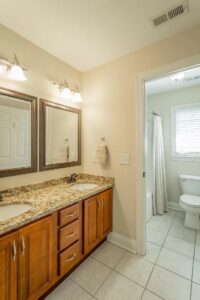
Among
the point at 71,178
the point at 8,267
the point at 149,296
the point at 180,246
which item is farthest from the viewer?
the point at 71,178

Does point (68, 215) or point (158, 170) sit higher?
point (158, 170)

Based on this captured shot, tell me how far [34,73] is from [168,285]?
2.54m

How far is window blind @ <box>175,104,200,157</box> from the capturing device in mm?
3016

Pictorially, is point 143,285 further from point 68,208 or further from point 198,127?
point 198,127

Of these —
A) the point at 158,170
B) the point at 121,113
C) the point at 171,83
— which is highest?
the point at 171,83

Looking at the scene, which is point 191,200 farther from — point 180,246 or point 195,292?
point 195,292

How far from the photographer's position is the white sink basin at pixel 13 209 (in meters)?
1.35

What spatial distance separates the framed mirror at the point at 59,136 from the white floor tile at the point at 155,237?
4.80 ft

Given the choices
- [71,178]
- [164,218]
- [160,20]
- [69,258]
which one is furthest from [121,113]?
[164,218]

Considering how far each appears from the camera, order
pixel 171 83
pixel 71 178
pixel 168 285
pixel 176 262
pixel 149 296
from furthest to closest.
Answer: pixel 171 83 → pixel 71 178 → pixel 176 262 → pixel 168 285 → pixel 149 296

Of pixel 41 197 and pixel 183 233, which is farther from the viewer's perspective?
pixel 183 233

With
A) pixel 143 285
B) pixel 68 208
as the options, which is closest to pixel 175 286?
pixel 143 285

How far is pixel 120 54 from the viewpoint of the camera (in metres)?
2.06

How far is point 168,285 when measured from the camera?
1.51m
